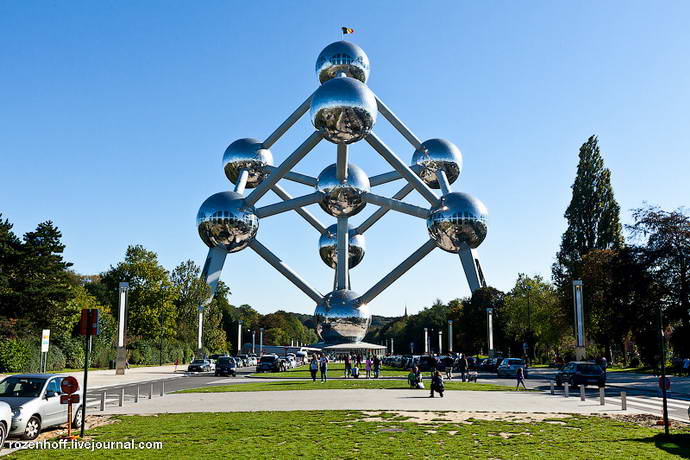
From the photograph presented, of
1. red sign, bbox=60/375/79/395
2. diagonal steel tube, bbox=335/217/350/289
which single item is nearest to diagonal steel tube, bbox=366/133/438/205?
diagonal steel tube, bbox=335/217/350/289

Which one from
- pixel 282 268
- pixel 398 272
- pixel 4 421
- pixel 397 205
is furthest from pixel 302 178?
pixel 4 421

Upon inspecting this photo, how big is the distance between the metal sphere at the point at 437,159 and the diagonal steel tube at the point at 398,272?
7.23 meters

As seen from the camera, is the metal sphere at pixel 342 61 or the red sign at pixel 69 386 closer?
the red sign at pixel 69 386

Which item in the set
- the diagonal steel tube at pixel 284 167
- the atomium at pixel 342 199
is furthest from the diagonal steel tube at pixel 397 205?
the diagonal steel tube at pixel 284 167

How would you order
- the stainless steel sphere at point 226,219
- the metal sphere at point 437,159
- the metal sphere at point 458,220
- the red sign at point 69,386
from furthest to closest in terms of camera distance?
the metal sphere at point 437,159
the stainless steel sphere at point 226,219
the metal sphere at point 458,220
the red sign at point 69,386

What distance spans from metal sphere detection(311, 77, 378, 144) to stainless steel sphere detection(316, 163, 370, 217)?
7142 millimetres

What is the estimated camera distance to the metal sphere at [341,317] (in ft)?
160

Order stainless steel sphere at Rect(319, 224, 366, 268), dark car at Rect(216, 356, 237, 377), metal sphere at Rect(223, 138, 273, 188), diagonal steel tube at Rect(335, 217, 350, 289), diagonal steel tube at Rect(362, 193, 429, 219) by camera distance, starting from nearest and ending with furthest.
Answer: dark car at Rect(216, 356, 237, 377) → diagonal steel tube at Rect(362, 193, 429, 219) → diagonal steel tube at Rect(335, 217, 350, 289) → metal sphere at Rect(223, 138, 273, 188) → stainless steel sphere at Rect(319, 224, 366, 268)

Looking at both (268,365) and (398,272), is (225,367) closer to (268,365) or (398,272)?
(268,365)

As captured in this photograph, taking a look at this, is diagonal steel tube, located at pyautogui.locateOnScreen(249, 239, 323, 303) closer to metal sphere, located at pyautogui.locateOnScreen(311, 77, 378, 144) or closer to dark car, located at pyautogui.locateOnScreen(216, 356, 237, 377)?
dark car, located at pyautogui.locateOnScreen(216, 356, 237, 377)

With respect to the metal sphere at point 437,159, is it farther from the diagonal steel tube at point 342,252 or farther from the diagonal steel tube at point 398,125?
the diagonal steel tube at point 342,252

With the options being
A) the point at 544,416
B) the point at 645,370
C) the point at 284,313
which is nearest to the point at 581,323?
the point at 645,370

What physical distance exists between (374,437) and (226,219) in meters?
35.4

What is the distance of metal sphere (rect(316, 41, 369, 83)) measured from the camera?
49031 millimetres
